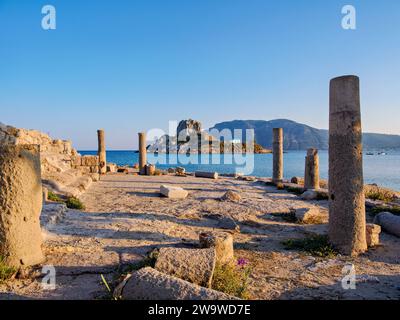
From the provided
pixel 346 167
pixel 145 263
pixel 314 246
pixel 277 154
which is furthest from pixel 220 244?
pixel 277 154

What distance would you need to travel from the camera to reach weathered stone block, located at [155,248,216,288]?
13.2ft

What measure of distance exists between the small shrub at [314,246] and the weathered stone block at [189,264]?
2.69 m

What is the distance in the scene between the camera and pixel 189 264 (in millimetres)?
4145

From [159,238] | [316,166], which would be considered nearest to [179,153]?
[316,166]

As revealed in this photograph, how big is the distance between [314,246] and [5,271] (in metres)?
5.46

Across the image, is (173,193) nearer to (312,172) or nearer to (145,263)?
(312,172)

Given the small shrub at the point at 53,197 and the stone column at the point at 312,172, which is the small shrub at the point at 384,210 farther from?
the small shrub at the point at 53,197

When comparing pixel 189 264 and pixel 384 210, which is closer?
pixel 189 264

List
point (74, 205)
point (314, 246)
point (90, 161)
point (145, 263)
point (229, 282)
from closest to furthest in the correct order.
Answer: point (229, 282) → point (145, 263) → point (314, 246) → point (74, 205) → point (90, 161)

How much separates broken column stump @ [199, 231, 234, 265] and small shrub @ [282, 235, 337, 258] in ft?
5.82
